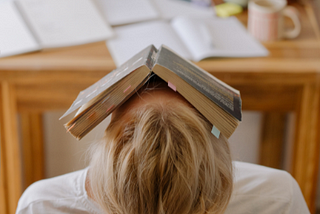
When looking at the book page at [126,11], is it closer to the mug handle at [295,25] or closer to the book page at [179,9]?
the book page at [179,9]

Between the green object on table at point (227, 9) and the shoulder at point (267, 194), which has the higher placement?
the green object on table at point (227, 9)

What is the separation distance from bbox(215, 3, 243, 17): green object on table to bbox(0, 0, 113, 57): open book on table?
1.31 ft

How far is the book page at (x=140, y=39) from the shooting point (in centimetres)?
109

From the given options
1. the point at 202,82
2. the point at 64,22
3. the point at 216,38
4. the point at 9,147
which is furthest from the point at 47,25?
the point at 202,82

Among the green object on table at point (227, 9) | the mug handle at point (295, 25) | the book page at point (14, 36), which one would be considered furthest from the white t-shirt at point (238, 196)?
the green object on table at point (227, 9)

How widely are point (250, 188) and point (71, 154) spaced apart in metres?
1.13

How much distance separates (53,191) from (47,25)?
64 cm

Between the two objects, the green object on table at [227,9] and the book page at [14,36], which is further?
the green object on table at [227,9]

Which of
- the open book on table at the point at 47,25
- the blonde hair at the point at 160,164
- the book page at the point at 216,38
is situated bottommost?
the blonde hair at the point at 160,164

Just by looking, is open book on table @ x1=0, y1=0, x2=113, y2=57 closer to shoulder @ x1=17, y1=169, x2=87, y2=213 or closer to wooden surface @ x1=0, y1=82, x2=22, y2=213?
wooden surface @ x1=0, y1=82, x2=22, y2=213

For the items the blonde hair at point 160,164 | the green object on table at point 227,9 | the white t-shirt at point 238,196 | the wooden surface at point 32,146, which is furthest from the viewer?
the wooden surface at point 32,146

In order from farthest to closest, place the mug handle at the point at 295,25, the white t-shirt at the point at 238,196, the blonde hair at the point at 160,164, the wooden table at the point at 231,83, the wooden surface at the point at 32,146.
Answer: the wooden surface at the point at 32,146, the mug handle at the point at 295,25, the wooden table at the point at 231,83, the white t-shirt at the point at 238,196, the blonde hair at the point at 160,164

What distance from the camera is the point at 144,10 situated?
4.17 feet

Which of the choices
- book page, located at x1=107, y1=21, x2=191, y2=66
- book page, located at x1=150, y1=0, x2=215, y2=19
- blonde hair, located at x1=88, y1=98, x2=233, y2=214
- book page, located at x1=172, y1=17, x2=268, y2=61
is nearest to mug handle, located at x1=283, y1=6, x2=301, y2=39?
book page, located at x1=172, y1=17, x2=268, y2=61
